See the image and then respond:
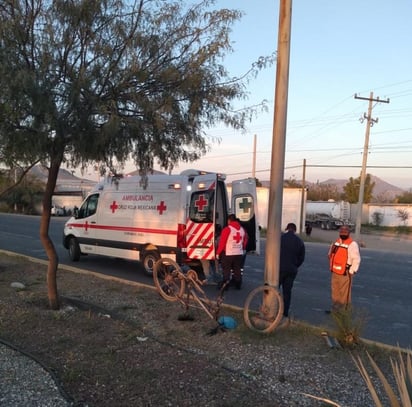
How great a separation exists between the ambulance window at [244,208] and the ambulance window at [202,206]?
952mm

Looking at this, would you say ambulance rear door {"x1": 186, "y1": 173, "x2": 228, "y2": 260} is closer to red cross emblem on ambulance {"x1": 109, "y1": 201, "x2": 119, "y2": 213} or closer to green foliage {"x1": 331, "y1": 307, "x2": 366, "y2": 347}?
red cross emblem on ambulance {"x1": 109, "y1": 201, "x2": 119, "y2": 213}

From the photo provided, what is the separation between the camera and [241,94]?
6887 mm

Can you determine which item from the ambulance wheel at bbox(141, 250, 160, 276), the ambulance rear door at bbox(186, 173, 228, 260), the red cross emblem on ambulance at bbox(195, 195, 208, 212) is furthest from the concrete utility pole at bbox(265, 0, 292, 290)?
the ambulance wheel at bbox(141, 250, 160, 276)

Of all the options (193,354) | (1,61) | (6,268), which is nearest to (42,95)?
→ (1,61)

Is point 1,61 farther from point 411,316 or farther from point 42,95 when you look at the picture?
point 411,316

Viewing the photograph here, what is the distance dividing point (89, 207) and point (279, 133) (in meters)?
8.50

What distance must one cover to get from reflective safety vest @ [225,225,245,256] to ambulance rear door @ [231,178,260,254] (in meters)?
1.28

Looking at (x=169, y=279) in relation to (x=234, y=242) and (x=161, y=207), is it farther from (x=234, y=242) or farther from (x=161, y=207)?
(x=161, y=207)

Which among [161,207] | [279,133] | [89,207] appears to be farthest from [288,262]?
[89,207]

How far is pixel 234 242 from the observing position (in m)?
10.3

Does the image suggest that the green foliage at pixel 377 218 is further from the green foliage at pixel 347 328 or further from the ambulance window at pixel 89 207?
the green foliage at pixel 347 328

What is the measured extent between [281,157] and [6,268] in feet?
25.7

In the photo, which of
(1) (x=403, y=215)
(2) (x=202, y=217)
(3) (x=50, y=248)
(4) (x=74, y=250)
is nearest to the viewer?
(3) (x=50, y=248)

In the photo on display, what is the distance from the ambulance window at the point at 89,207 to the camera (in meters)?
13.6
